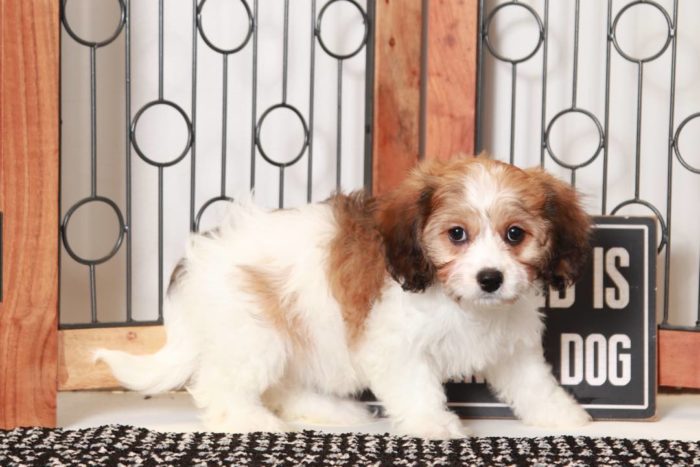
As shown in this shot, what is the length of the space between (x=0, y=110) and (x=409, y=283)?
3.75ft

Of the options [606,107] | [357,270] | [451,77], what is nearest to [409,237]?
[357,270]

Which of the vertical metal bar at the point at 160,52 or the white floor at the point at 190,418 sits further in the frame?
the vertical metal bar at the point at 160,52

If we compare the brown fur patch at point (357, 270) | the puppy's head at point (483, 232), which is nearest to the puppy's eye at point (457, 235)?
the puppy's head at point (483, 232)

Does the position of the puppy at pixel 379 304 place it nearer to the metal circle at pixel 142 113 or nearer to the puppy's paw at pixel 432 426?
the puppy's paw at pixel 432 426

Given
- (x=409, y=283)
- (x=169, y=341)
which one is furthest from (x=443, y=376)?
(x=169, y=341)

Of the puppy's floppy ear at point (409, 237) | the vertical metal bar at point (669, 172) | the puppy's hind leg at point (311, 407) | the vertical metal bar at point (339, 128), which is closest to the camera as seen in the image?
the puppy's floppy ear at point (409, 237)

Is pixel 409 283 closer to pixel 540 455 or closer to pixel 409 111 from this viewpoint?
pixel 540 455

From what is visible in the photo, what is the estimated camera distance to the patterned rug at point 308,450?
212 cm

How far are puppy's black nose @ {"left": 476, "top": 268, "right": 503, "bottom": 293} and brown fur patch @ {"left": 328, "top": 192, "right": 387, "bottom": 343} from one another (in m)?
0.33

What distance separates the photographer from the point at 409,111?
2893 millimetres

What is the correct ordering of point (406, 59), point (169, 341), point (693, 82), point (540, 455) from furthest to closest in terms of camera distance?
1. point (693, 82)
2. point (406, 59)
3. point (169, 341)
4. point (540, 455)

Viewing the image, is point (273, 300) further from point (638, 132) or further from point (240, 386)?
point (638, 132)

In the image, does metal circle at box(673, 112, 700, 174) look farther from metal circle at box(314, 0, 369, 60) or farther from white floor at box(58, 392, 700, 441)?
metal circle at box(314, 0, 369, 60)

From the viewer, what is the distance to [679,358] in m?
2.82
